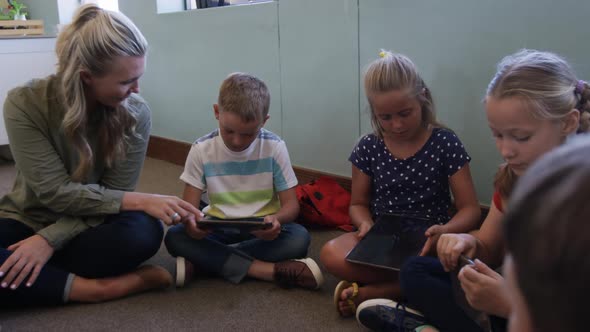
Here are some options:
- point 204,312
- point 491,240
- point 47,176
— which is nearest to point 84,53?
point 47,176

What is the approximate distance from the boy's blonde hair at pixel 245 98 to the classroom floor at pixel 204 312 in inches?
17.8

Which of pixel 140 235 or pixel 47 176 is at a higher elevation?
pixel 47 176

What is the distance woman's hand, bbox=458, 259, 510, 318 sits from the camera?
3.04ft

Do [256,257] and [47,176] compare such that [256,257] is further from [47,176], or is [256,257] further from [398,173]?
[47,176]

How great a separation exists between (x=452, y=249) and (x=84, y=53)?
914mm

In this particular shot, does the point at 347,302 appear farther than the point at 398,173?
No

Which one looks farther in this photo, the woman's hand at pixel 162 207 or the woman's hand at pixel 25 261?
the woman's hand at pixel 162 207

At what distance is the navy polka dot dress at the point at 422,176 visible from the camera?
145 centimetres

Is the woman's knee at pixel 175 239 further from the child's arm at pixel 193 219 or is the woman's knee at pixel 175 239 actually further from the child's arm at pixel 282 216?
the child's arm at pixel 282 216

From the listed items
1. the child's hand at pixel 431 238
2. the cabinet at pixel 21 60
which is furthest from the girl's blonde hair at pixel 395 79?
the cabinet at pixel 21 60

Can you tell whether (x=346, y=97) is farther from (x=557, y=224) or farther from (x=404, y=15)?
(x=557, y=224)

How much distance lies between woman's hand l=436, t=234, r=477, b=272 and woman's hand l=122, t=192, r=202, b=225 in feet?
2.07

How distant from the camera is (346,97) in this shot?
2.06m

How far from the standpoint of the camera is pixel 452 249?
1068mm
